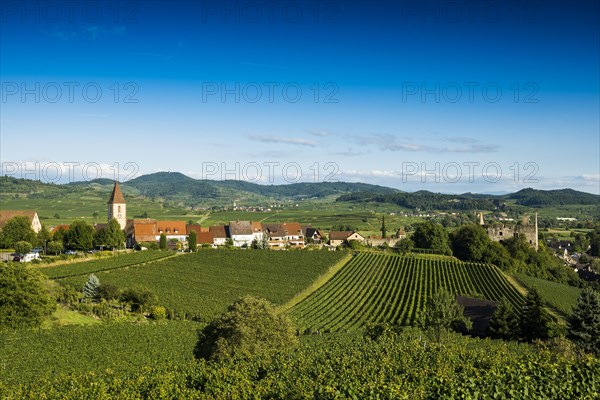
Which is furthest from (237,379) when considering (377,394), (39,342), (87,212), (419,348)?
(87,212)

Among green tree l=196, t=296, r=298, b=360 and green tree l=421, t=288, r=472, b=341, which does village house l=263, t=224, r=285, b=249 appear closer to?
green tree l=421, t=288, r=472, b=341

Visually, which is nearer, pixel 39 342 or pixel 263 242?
pixel 39 342

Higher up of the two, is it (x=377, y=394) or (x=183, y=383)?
(x=377, y=394)

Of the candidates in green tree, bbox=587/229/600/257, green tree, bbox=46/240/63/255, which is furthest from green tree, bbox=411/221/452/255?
green tree, bbox=46/240/63/255

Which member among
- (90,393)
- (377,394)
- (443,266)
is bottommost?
(443,266)

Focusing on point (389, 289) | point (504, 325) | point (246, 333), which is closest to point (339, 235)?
point (389, 289)

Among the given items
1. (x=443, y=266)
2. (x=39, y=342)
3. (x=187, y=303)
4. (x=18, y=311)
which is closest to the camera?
(x=39, y=342)

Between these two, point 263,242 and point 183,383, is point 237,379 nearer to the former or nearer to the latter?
point 183,383
